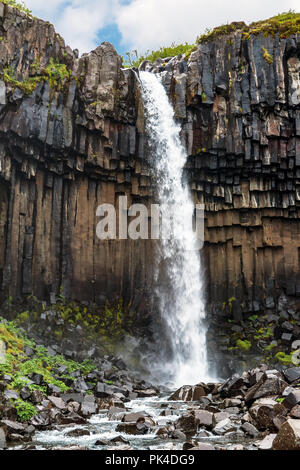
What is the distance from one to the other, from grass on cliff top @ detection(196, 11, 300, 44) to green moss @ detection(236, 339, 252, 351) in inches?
529

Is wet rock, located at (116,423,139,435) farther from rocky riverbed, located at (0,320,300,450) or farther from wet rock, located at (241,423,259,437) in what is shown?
wet rock, located at (241,423,259,437)

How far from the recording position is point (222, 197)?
20406 mm

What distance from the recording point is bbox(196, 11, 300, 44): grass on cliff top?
20078mm

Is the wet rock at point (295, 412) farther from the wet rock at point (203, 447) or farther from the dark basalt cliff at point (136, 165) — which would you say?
the dark basalt cliff at point (136, 165)

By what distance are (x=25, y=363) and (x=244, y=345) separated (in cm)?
990

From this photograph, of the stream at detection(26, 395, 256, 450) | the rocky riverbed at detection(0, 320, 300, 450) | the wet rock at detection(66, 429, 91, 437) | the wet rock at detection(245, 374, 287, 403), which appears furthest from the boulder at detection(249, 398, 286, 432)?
the wet rock at detection(66, 429, 91, 437)

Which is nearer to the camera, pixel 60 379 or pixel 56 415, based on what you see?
pixel 56 415

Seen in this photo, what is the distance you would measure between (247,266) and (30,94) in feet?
38.8

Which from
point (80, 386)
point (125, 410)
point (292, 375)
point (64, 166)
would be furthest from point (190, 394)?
point (64, 166)

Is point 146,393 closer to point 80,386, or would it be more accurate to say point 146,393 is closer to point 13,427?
point 80,386

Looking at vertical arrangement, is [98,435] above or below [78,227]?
below

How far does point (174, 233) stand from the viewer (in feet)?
66.1
